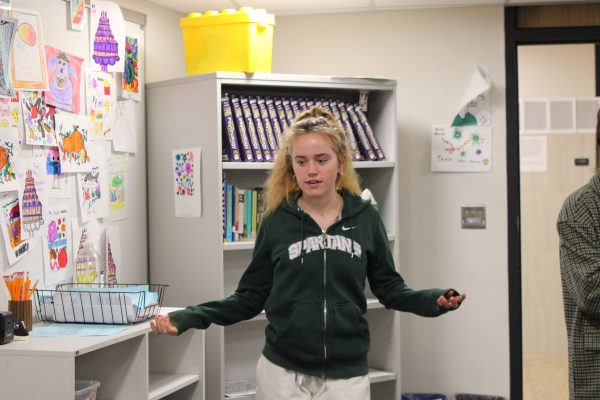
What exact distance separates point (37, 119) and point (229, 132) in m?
0.90

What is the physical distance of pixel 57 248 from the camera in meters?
3.02

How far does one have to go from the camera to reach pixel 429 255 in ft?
13.8

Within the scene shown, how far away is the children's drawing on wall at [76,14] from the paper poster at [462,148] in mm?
1846

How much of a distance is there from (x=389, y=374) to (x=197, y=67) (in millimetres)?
1635

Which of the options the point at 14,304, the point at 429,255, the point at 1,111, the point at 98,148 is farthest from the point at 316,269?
the point at 429,255

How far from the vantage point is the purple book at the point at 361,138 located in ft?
12.5

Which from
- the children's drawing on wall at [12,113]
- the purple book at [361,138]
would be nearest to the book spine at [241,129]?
the purple book at [361,138]

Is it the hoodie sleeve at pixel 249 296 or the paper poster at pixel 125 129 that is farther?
the paper poster at pixel 125 129

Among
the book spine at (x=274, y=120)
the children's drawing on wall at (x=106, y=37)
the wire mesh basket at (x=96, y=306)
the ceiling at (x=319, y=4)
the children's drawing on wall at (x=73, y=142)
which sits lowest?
the wire mesh basket at (x=96, y=306)

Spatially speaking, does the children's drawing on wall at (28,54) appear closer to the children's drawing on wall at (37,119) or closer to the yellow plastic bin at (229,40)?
the children's drawing on wall at (37,119)

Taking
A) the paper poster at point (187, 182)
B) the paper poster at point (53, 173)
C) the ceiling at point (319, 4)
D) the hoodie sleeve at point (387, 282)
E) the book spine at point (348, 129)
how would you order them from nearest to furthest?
the hoodie sleeve at point (387, 282)
the paper poster at point (53, 173)
the paper poster at point (187, 182)
the book spine at point (348, 129)
the ceiling at point (319, 4)

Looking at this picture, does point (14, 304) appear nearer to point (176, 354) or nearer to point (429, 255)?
point (176, 354)

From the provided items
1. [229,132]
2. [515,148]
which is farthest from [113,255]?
[515,148]

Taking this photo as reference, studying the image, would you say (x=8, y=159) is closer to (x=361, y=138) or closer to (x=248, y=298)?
(x=248, y=298)
